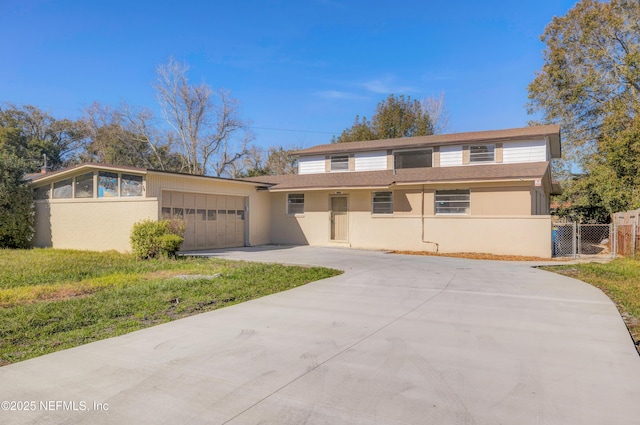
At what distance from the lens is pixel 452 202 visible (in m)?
17.0

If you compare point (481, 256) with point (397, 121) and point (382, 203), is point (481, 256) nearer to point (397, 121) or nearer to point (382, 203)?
point (382, 203)

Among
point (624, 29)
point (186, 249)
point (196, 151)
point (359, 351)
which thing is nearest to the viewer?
point (359, 351)

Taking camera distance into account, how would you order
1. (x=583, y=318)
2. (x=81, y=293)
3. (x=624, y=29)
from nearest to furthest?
(x=583, y=318) → (x=81, y=293) → (x=624, y=29)

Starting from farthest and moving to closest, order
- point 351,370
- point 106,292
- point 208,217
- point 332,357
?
point 208,217
point 106,292
point 332,357
point 351,370

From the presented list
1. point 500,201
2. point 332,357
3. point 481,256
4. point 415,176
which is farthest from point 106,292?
point 500,201

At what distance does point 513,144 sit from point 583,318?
1328cm

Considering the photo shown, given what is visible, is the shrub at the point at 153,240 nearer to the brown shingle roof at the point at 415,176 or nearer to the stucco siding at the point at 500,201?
the brown shingle roof at the point at 415,176

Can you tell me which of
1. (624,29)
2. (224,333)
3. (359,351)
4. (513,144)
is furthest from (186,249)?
(624,29)

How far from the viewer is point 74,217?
17031 millimetres

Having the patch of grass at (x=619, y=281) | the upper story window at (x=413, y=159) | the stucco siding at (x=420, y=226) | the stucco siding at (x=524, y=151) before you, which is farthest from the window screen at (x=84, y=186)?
the stucco siding at (x=524, y=151)

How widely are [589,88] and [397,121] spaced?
1394cm

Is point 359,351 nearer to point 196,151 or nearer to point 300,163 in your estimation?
point 300,163

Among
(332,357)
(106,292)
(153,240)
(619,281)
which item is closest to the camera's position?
(332,357)

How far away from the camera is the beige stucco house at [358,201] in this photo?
51.4 ft
